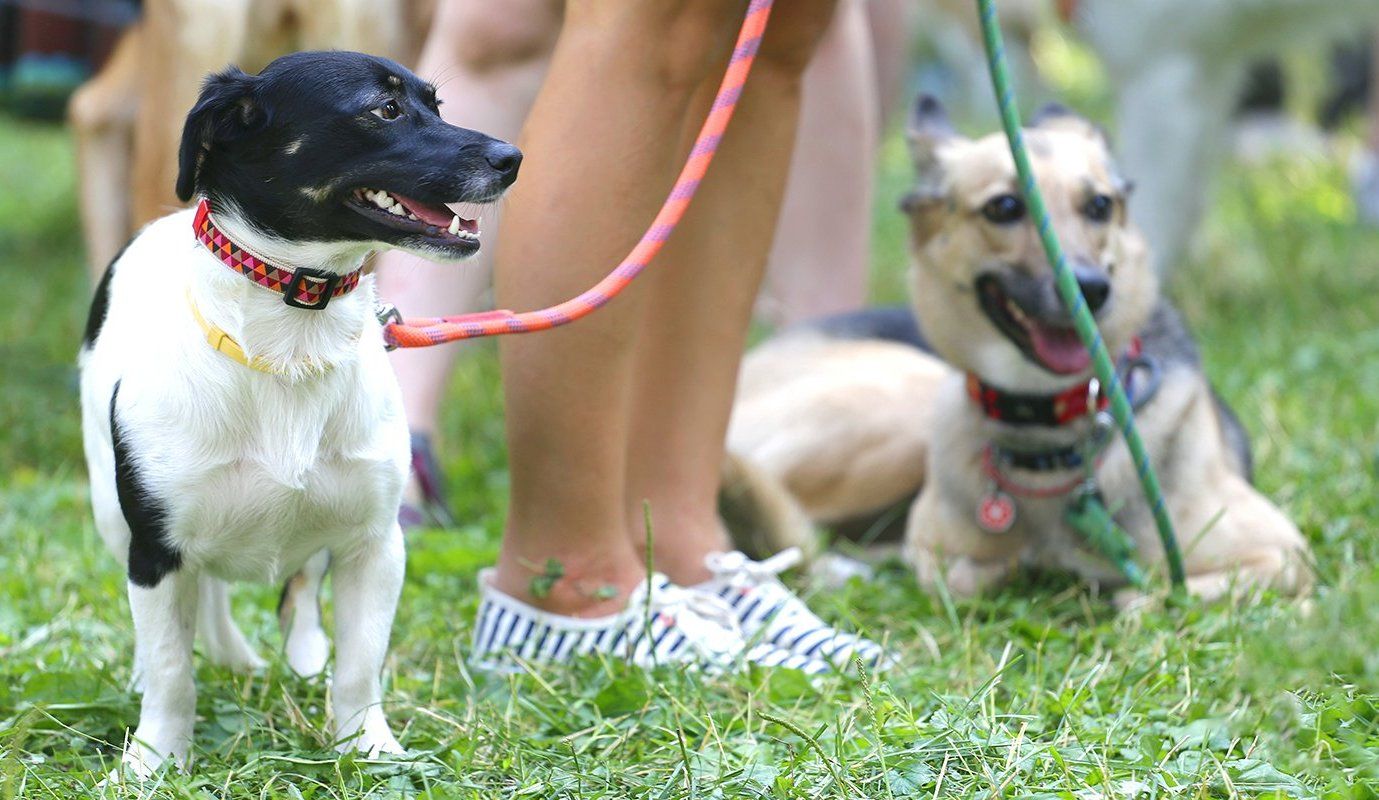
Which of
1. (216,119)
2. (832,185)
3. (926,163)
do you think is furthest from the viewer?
(832,185)

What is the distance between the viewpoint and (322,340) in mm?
1765

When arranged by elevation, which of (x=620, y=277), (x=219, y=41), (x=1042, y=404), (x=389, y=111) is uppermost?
(x=389, y=111)

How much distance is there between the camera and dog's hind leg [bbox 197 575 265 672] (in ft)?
7.13

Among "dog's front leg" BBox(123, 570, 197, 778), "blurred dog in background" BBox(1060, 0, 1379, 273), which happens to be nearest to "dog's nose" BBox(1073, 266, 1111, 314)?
"dog's front leg" BBox(123, 570, 197, 778)

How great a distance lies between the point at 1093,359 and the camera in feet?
8.13

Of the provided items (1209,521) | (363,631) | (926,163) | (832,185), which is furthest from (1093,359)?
(832,185)

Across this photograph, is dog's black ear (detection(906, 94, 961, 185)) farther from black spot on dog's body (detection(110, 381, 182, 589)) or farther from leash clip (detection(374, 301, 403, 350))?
black spot on dog's body (detection(110, 381, 182, 589))

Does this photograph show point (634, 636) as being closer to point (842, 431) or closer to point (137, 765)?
point (137, 765)

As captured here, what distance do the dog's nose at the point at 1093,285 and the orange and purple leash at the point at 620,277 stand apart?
0.94 meters

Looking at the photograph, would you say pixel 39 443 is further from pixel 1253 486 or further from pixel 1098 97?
pixel 1098 97

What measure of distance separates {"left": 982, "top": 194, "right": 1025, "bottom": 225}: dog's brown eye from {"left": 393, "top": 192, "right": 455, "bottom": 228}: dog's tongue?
157cm

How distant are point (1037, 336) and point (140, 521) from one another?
1.77m

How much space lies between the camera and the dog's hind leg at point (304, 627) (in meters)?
2.22

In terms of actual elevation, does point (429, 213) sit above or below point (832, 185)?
above
